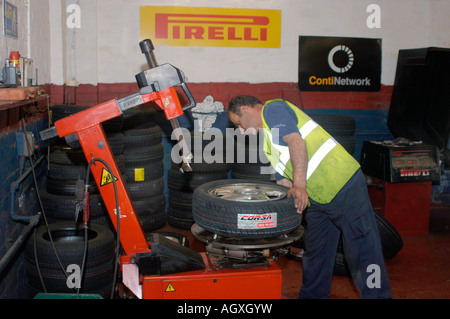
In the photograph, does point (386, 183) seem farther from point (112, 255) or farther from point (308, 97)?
point (112, 255)

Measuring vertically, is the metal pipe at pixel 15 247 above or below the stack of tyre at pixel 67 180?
below

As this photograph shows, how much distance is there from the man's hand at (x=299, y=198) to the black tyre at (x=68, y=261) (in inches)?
59.4

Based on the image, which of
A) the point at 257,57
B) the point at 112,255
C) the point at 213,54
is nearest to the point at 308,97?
the point at 257,57

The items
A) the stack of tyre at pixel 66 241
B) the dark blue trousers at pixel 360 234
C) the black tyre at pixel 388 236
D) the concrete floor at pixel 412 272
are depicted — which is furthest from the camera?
the black tyre at pixel 388 236

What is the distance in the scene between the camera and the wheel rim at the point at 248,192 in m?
3.20

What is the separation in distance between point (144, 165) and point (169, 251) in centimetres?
267

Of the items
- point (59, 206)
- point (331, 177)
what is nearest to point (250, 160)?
point (59, 206)

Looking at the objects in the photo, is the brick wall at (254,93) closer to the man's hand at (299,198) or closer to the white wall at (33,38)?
the white wall at (33,38)

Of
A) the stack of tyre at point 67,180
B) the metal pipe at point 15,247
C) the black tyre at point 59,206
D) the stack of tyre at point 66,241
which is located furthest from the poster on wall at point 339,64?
the metal pipe at point 15,247

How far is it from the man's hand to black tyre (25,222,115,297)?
4.95 feet

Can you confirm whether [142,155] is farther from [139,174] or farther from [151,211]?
[151,211]

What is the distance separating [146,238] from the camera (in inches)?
127

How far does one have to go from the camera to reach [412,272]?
4.54m

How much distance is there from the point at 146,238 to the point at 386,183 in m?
3.37
